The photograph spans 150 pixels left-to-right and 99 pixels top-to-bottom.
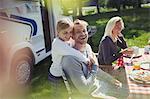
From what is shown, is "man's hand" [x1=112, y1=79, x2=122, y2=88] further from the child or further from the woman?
the child

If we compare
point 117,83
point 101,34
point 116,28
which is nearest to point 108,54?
point 116,28

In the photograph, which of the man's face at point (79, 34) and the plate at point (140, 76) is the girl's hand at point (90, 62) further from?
the plate at point (140, 76)

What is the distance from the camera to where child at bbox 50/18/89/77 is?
231cm

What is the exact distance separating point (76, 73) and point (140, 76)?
0.58m

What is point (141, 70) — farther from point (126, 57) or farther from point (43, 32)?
point (43, 32)

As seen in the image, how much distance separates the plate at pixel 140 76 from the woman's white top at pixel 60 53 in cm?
43

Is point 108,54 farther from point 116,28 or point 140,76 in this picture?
point 140,76

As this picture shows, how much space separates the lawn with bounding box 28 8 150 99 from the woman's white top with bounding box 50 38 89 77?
0.61 ft

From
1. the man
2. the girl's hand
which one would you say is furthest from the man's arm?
the girl's hand

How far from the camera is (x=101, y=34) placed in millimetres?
7613

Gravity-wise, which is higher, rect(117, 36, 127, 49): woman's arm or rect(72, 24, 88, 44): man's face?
rect(72, 24, 88, 44): man's face

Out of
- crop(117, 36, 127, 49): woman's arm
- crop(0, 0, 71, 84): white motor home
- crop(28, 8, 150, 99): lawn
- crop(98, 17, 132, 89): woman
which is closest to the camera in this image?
crop(98, 17, 132, 89): woman

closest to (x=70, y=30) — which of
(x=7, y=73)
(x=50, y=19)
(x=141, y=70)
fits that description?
(x=141, y=70)

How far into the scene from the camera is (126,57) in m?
3.06
